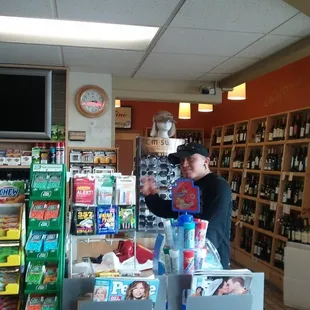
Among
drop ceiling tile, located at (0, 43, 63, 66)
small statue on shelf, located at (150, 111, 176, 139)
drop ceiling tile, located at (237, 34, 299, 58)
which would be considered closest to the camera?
drop ceiling tile, located at (237, 34, 299, 58)

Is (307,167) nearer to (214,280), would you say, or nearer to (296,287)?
(296,287)

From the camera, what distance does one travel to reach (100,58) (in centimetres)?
479

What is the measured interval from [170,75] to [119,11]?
8.12 ft

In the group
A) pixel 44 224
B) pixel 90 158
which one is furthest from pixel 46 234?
pixel 90 158

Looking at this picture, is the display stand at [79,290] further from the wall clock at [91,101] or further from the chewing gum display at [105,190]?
the wall clock at [91,101]

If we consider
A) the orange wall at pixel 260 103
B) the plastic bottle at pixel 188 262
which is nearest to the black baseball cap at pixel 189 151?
the plastic bottle at pixel 188 262

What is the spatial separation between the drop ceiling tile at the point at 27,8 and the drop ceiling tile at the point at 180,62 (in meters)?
1.50

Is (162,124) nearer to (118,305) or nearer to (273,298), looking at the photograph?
(273,298)

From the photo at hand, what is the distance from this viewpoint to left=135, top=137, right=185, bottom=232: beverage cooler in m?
4.81

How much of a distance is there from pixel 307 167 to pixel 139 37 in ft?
9.81

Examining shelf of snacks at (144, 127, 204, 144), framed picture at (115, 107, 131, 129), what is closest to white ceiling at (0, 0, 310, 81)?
framed picture at (115, 107, 131, 129)

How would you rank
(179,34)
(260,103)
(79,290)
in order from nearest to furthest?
(79,290)
(179,34)
(260,103)

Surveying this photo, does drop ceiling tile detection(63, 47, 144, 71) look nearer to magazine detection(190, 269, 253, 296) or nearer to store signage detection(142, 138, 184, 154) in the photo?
store signage detection(142, 138, 184, 154)

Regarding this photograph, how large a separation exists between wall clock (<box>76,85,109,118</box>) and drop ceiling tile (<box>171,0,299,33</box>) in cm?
224
